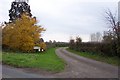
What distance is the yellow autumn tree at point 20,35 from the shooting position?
53375mm

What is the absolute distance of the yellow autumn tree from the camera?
53375mm

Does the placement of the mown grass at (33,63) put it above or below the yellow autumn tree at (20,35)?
below

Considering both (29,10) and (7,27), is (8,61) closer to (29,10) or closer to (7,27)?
(7,27)

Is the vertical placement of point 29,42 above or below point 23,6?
below

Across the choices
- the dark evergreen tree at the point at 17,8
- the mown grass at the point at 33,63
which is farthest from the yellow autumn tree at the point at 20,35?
the mown grass at the point at 33,63

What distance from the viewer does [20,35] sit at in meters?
53.2

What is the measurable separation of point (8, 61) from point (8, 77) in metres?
8.13

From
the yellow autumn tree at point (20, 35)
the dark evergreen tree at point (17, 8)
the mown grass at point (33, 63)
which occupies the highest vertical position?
the dark evergreen tree at point (17, 8)

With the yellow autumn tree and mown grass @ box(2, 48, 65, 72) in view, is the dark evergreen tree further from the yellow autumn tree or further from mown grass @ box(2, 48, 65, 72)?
mown grass @ box(2, 48, 65, 72)

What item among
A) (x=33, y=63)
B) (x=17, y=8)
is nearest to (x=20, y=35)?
(x=17, y=8)

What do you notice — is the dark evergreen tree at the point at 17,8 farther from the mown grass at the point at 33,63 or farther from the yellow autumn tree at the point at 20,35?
the mown grass at the point at 33,63

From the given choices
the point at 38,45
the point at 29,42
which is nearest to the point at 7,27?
the point at 29,42

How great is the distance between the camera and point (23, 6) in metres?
73.7

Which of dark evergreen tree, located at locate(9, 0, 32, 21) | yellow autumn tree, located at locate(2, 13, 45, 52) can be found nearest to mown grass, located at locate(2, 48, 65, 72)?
yellow autumn tree, located at locate(2, 13, 45, 52)
